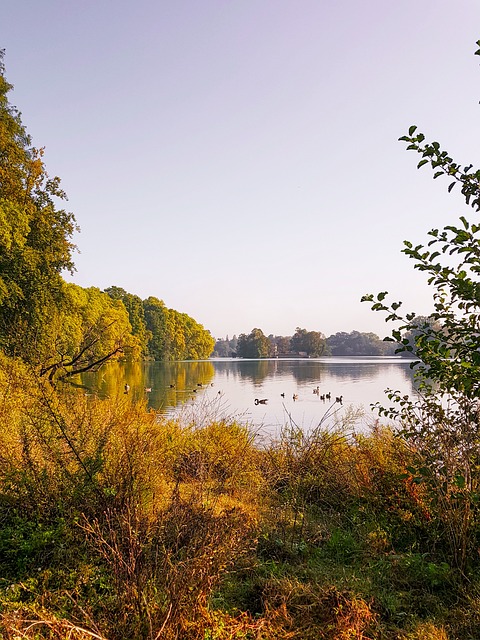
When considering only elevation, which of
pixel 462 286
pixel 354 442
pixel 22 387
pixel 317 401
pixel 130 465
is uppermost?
pixel 462 286

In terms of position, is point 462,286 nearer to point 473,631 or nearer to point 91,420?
point 473,631

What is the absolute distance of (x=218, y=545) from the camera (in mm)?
3477

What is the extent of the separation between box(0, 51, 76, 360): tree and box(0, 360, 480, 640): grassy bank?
8588mm

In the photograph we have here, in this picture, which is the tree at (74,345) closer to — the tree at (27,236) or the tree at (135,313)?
the tree at (27,236)

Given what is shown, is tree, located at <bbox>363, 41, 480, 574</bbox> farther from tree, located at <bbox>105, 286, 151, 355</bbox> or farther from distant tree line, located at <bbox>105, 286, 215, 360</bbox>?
tree, located at <bbox>105, 286, 151, 355</bbox>

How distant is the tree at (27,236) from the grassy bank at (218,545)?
859 centimetres

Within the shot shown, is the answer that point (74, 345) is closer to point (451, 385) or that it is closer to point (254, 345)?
point (451, 385)

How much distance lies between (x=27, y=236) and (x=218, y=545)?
14490 mm

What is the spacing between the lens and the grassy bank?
290 centimetres

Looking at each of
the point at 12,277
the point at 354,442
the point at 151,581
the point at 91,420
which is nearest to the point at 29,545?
the point at 151,581

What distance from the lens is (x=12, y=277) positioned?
551 inches

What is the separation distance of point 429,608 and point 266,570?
1.36 m

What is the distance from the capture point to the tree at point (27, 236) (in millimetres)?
13422

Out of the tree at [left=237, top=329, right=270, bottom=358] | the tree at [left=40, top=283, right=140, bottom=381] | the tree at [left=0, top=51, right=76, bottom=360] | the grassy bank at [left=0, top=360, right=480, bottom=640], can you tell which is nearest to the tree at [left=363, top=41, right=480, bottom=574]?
the grassy bank at [left=0, top=360, right=480, bottom=640]
